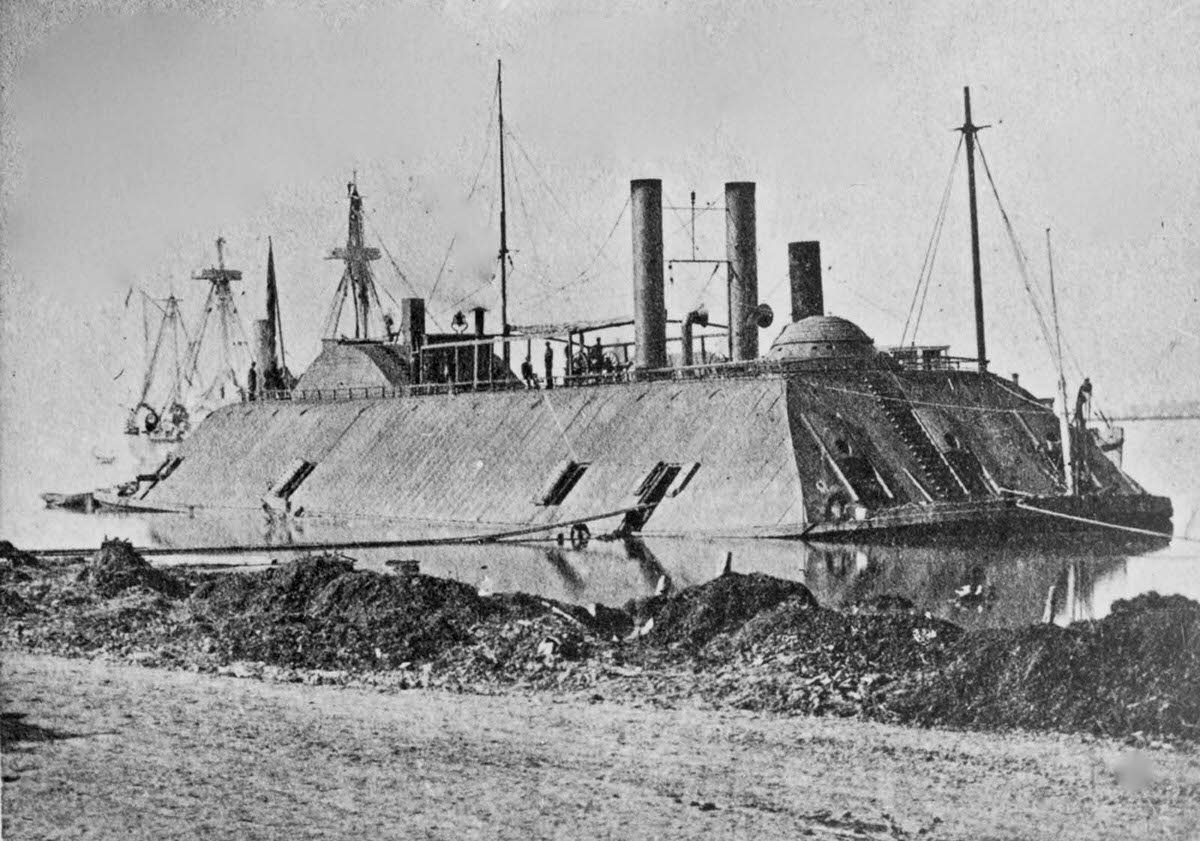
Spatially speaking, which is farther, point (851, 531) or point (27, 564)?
point (851, 531)

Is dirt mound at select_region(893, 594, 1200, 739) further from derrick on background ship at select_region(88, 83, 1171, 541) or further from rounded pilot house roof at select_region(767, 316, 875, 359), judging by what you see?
rounded pilot house roof at select_region(767, 316, 875, 359)

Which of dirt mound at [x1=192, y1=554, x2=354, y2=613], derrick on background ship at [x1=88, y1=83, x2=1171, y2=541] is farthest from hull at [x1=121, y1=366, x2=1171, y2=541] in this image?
dirt mound at [x1=192, y1=554, x2=354, y2=613]

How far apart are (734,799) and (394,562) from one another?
67.8 feet

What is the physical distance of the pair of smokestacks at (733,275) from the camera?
5091 cm

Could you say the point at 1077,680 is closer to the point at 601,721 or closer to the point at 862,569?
the point at 601,721

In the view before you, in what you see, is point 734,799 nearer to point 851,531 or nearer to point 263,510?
point 851,531

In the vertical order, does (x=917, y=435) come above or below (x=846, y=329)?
below

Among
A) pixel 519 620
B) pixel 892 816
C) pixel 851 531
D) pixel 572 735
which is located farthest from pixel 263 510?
pixel 892 816

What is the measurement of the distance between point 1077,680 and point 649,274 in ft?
121

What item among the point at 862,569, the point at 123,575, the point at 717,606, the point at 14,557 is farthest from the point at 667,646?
the point at 14,557

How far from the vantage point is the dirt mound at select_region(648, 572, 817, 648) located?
20312mm

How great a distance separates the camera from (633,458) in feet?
144

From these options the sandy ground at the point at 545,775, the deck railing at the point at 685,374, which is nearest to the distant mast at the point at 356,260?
the deck railing at the point at 685,374

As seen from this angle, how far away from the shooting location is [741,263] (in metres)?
52.0
